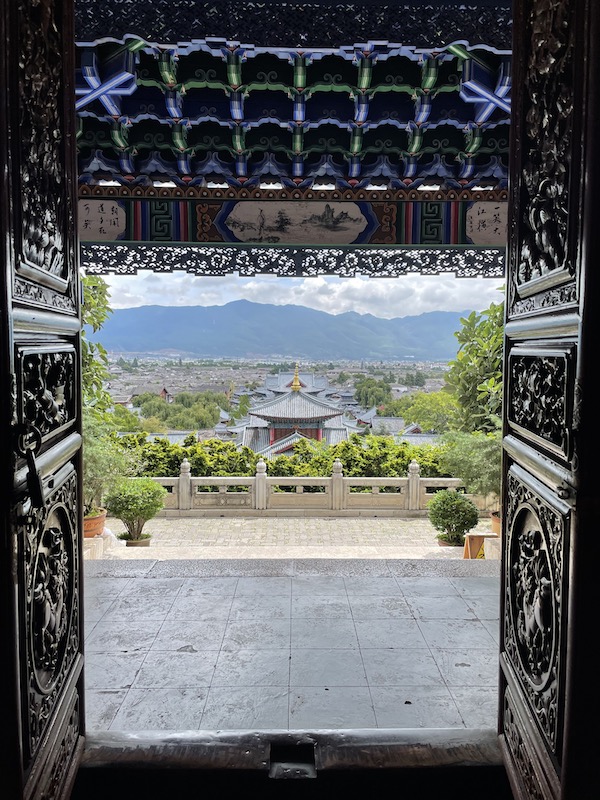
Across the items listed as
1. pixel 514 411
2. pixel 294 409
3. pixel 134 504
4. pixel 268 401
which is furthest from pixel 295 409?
pixel 514 411

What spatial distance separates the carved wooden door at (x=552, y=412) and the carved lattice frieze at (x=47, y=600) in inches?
47.3

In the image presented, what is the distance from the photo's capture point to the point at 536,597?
5.12 feet

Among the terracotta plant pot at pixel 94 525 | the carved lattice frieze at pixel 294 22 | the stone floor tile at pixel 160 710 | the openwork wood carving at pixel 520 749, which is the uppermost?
the carved lattice frieze at pixel 294 22

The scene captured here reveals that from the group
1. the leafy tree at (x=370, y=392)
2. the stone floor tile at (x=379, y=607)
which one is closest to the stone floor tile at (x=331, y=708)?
the stone floor tile at (x=379, y=607)

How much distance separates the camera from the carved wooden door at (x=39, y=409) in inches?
49.1

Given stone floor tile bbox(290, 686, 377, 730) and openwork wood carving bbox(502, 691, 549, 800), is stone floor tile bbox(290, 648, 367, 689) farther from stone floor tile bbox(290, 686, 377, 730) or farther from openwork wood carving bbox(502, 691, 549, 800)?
openwork wood carving bbox(502, 691, 549, 800)

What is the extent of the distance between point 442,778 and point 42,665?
1.23m

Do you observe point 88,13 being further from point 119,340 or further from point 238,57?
point 119,340

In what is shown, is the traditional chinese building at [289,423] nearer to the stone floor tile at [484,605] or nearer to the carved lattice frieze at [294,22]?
the stone floor tile at [484,605]

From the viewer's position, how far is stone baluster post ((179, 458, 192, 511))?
34.3 ft

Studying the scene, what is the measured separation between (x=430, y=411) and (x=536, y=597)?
1214 centimetres

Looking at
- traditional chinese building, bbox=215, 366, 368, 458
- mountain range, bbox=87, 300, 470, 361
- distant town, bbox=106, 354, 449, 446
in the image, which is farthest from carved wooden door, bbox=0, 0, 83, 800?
mountain range, bbox=87, 300, 470, 361

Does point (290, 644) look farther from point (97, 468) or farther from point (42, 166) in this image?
point (97, 468)

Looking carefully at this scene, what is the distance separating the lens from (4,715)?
127 cm
